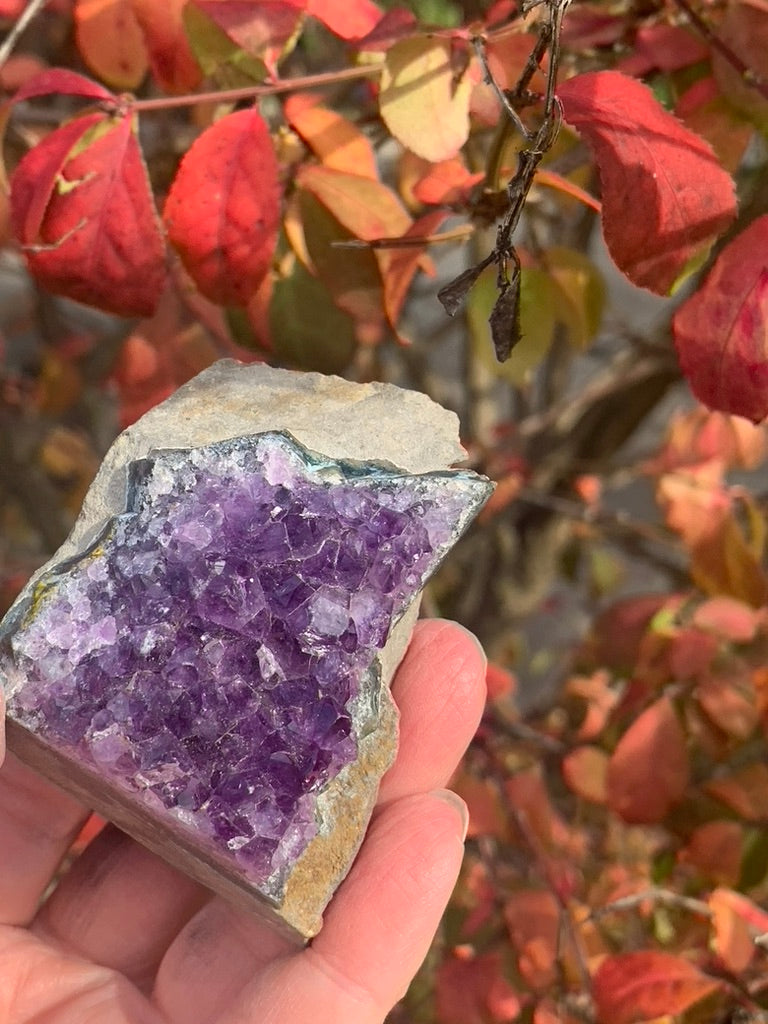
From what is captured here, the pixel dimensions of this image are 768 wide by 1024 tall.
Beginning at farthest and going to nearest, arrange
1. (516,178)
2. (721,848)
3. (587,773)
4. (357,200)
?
(587,773) < (721,848) < (357,200) < (516,178)

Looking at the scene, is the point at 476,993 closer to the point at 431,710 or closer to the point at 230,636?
the point at 431,710

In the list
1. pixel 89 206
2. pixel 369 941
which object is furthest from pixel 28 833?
pixel 89 206

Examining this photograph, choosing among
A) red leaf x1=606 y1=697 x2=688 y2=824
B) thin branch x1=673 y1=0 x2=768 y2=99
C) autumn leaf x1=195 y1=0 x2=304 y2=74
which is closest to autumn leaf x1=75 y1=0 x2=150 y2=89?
autumn leaf x1=195 y1=0 x2=304 y2=74

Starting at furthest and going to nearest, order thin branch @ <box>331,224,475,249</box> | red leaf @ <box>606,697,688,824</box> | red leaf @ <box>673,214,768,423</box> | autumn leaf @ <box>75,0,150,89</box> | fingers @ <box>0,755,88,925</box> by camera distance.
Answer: red leaf @ <box>606,697,688,824</box> < fingers @ <box>0,755,88,925</box> < autumn leaf @ <box>75,0,150,89</box> < thin branch @ <box>331,224,475,249</box> < red leaf @ <box>673,214,768,423</box>

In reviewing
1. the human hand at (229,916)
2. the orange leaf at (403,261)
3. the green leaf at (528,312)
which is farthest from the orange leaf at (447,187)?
the human hand at (229,916)

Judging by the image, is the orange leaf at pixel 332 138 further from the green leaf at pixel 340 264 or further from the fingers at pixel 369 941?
the fingers at pixel 369 941

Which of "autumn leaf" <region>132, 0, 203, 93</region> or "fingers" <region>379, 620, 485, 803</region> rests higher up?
"autumn leaf" <region>132, 0, 203, 93</region>

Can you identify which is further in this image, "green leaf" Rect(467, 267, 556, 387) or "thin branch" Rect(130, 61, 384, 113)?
"green leaf" Rect(467, 267, 556, 387)

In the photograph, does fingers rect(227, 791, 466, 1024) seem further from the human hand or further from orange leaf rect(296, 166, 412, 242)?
orange leaf rect(296, 166, 412, 242)
